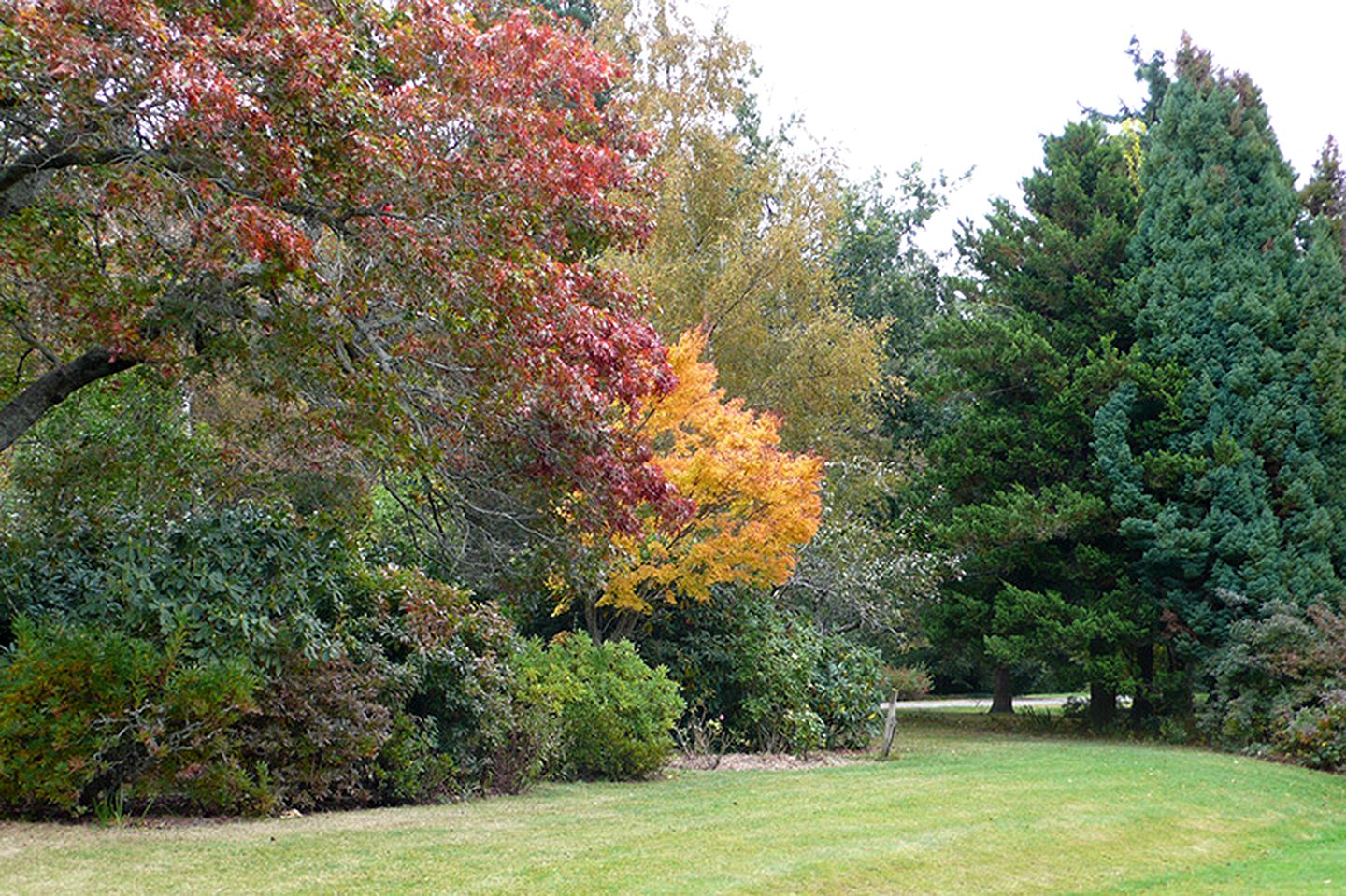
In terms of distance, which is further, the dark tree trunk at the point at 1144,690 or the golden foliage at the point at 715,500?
the dark tree trunk at the point at 1144,690

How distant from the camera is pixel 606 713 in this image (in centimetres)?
1328

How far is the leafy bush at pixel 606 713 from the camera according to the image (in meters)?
13.3

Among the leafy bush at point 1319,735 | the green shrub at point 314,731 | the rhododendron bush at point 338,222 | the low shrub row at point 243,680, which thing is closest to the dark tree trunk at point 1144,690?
the leafy bush at point 1319,735

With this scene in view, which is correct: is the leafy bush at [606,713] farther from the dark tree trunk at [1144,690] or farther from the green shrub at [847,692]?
the dark tree trunk at [1144,690]

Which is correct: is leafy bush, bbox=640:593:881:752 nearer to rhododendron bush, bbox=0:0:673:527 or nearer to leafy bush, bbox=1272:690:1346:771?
leafy bush, bbox=1272:690:1346:771

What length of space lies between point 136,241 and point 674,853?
19.1ft

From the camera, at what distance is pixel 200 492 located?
10.9 m

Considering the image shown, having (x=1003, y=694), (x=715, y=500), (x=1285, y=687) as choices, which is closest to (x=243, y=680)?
(x=715, y=500)

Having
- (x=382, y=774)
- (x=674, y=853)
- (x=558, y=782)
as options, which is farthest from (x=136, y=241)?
(x=558, y=782)

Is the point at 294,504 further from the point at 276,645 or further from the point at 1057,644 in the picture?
the point at 1057,644

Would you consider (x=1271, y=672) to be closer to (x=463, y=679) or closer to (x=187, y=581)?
(x=463, y=679)

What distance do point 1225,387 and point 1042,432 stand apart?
3.42 metres

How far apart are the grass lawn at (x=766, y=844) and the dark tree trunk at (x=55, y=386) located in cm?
291

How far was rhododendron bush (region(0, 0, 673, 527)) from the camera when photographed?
23.4 feet
